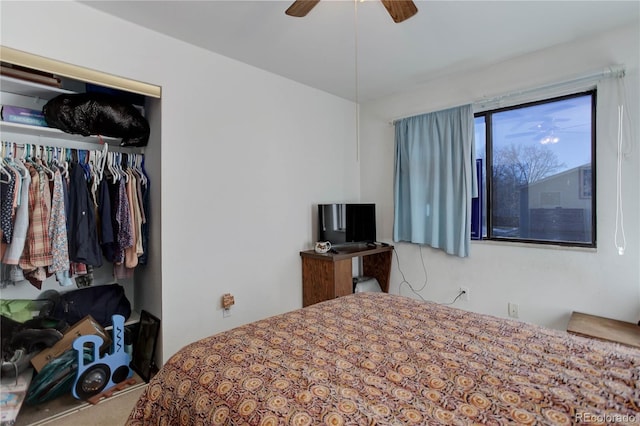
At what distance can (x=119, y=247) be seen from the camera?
2201mm

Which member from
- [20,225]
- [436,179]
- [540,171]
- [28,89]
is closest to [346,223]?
[436,179]

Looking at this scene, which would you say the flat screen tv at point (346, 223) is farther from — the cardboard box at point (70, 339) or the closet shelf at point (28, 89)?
the closet shelf at point (28, 89)

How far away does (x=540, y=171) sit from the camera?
8.64ft

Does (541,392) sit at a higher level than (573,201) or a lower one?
lower

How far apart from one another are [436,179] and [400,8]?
71.7 inches

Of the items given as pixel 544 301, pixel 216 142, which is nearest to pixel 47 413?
pixel 216 142

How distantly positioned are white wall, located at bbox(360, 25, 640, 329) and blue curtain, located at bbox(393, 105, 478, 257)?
0.14m

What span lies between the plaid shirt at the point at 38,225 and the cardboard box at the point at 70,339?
1.56 ft

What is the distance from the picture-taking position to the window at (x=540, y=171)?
241cm

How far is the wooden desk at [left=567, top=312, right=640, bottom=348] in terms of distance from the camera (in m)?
1.93

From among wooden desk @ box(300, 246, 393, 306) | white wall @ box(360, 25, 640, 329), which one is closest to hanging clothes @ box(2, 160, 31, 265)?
wooden desk @ box(300, 246, 393, 306)

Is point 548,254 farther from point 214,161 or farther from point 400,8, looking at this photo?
point 214,161

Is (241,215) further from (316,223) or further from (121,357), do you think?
(121,357)

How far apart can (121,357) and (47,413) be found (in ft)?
1.48
